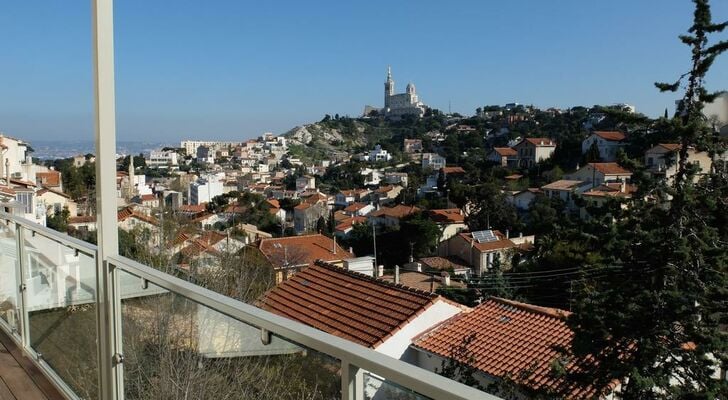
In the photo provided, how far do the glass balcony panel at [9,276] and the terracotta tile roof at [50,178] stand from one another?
20787mm

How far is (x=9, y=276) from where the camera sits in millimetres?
2803

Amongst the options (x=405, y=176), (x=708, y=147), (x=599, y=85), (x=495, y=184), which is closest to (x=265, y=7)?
(x=599, y=85)

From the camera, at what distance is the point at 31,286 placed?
260 centimetres

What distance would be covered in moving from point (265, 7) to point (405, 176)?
36.2 m

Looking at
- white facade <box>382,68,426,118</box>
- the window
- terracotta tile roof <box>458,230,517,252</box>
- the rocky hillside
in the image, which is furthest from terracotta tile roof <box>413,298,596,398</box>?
white facade <box>382,68,426,118</box>

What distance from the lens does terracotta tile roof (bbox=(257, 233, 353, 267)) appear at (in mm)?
22031

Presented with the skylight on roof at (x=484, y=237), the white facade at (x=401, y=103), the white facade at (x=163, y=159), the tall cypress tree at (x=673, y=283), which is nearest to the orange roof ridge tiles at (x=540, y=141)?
the skylight on roof at (x=484, y=237)

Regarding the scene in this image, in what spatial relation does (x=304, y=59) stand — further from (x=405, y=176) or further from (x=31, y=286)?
(x=31, y=286)

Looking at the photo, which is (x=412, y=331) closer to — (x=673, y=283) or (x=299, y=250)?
(x=673, y=283)

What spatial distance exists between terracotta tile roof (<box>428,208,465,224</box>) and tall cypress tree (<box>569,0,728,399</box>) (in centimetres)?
2594

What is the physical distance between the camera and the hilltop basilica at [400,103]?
102875 mm

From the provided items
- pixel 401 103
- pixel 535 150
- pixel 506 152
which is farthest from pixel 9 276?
pixel 401 103

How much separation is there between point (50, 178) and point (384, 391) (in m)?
25.2

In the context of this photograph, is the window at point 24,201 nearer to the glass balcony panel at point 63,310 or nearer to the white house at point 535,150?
the glass balcony panel at point 63,310
